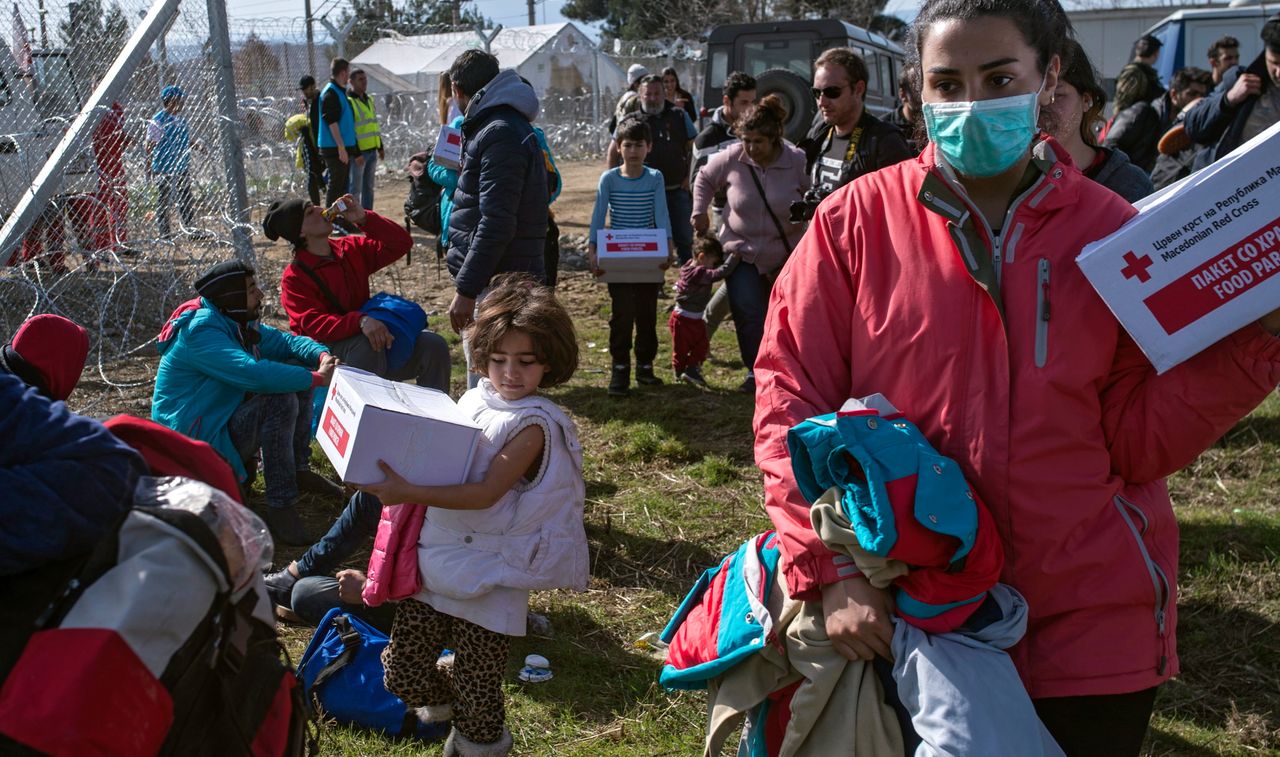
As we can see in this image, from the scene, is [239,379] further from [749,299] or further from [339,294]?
[749,299]

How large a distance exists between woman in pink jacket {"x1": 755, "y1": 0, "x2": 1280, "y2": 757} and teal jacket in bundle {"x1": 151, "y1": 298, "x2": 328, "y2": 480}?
348 cm

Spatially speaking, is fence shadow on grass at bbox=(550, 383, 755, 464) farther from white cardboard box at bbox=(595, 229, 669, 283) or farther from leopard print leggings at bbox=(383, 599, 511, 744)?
leopard print leggings at bbox=(383, 599, 511, 744)

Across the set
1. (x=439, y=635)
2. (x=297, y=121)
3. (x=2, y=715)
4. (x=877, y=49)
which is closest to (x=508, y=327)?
(x=439, y=635)

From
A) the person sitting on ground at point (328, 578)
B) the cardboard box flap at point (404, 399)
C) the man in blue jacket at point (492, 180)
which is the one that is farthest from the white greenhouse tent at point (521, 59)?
the cardboard box flap at point (404, 399)

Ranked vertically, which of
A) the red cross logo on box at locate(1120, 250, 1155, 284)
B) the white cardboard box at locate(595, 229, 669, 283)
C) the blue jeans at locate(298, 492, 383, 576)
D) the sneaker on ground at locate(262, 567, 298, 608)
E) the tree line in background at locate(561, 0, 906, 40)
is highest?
the tree line in background at locate(561, 0, 906, 40)

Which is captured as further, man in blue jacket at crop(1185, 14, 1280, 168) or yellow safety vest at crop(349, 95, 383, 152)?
yellow safety vest at crop(349, 95, 383, 152)

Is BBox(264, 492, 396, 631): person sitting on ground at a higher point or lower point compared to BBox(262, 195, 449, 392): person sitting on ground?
lower

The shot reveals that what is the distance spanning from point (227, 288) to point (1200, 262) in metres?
4.14

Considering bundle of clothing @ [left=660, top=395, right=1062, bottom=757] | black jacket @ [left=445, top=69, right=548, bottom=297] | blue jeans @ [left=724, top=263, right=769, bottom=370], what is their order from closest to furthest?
bundle of clothing @ [left=660, top=395, right=1062, bottom=757] → black jacket @ [left=445, top=69, right=548, bottom=297] → blue jeans @ [left=724, top=263, right=769, bottom=370]

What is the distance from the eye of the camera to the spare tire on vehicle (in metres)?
12.1

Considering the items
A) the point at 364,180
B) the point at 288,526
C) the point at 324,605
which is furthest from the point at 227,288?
the point at 364,180

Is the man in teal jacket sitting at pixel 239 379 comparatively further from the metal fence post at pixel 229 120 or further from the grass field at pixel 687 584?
the metal fence post at pixel 229 120

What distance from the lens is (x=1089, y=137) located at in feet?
13.6

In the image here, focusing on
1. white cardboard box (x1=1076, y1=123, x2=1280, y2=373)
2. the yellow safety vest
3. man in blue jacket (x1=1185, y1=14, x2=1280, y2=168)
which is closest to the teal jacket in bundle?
white cardboard box (x1=1076, y1=123, x2=1280, y2=373)
